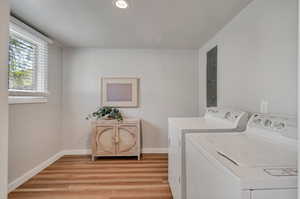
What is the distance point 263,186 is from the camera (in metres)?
0.61

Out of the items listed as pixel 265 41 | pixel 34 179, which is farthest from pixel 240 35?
pixel 34 179

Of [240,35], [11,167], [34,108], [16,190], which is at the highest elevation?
[240,35]

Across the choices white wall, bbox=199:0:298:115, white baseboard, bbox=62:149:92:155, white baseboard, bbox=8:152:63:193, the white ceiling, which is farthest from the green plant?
white wall, bbox=199:0:298:115

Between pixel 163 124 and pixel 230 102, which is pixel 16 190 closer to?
pixel 163 124

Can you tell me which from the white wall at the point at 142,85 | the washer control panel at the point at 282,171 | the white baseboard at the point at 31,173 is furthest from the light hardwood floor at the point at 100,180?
the washer control panel at the point at 282,171

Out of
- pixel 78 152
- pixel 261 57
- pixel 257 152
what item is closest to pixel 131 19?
pixel 261 57

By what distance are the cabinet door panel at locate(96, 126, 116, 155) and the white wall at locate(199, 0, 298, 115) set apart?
1.96 m

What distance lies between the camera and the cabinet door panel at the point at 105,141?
312 centimetres

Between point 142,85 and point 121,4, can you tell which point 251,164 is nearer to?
point 121,4

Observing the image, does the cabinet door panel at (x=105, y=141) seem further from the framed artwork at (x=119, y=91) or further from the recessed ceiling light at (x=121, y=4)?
the recessed ceiling light at (x=121, y=4)

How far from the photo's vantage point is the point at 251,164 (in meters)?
0.73

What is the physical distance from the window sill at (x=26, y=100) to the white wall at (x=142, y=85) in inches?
29.4

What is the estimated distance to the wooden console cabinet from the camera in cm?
312

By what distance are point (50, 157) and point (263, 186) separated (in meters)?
3.25
